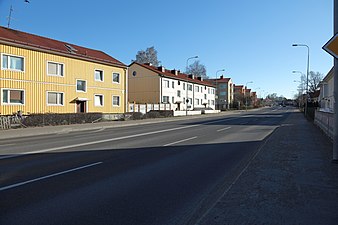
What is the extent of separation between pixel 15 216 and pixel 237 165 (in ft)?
19.8

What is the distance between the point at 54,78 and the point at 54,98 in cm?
194

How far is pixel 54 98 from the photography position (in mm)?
30453

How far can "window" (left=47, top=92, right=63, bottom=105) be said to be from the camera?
29.9 meters

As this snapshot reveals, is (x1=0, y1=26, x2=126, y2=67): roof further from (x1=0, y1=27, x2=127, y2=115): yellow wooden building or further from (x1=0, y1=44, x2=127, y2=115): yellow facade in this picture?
(x1=0, y1=44, x2=127, y2=115): yellow facade

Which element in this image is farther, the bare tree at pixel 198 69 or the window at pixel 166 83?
the bare tree at pixel 198 69

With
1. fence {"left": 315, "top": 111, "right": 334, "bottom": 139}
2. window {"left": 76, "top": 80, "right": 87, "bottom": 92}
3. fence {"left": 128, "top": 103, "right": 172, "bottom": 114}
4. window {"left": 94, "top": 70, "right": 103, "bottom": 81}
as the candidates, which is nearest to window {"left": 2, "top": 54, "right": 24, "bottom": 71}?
window {"left": 76, "top": 80, "right": 87, "bottom": 92}

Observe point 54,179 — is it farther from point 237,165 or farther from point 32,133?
point 32,133

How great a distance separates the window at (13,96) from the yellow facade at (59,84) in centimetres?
7

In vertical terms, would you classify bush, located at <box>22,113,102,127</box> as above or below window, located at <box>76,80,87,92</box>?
below

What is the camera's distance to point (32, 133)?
1945cm

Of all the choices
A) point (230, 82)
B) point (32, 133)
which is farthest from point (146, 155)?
point (230, 82)

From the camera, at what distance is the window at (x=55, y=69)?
30159 millimetres

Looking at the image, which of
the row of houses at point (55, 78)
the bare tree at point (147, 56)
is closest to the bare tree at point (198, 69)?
the bare tree at point (147, 56)

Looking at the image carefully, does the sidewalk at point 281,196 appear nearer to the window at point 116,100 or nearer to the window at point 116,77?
the window at point 116,100
